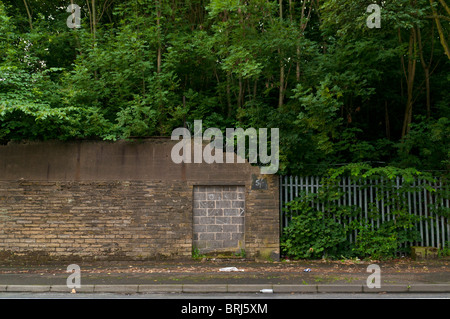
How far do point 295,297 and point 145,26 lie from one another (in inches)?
391

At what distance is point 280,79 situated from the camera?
12.7 m

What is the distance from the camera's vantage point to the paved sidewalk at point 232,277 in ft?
27.1

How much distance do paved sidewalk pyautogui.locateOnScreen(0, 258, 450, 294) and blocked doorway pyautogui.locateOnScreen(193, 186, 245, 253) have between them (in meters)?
0.50

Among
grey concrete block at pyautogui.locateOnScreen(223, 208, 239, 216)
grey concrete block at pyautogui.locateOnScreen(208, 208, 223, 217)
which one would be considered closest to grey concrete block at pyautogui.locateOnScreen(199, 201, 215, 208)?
grey concrete block at pyautogui.locateOnScreen(208, 208, 223, 217)

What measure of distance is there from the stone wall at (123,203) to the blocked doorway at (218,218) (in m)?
0.03

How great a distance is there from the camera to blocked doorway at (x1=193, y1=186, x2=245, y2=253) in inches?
448

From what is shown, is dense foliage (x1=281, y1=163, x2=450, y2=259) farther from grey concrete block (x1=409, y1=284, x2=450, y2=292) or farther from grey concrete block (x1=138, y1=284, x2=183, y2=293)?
grey concrete block (x1=138, y1=284, x2=183, y2=293)

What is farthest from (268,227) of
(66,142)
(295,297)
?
(66,142)

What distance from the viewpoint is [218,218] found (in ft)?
37.5

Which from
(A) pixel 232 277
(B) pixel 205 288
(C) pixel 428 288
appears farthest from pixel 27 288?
(C) pixel 428 288

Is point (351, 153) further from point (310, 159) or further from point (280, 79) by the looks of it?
point (280, 79)

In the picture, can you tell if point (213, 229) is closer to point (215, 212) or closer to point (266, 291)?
point (215, 212)

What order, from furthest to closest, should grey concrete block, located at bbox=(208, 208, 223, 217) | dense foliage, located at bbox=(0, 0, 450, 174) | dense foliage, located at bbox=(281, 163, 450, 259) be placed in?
grey concrete block, located at bbox=(208, 208, 223, 217)
dense foliage, located at bbox=(281, 163, 450, 259)
dense foliage, located at bbox=(0, 0, 450, 174)

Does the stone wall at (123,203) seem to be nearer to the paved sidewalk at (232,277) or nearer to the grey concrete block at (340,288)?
the paved sidewalk at (232,277)
